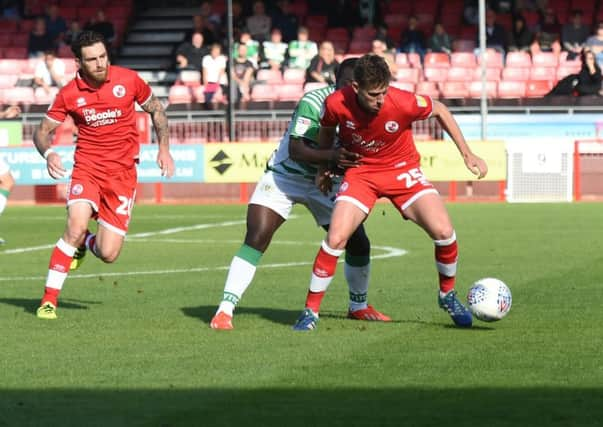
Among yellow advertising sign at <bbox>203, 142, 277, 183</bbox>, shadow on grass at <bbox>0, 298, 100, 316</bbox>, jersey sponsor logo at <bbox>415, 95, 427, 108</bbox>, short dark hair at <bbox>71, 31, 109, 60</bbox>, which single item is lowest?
yellow advertising sign at <bbox>203, 142, 277, 183</bbox>

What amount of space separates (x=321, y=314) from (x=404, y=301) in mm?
1135

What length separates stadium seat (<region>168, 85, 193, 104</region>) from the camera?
104 ft

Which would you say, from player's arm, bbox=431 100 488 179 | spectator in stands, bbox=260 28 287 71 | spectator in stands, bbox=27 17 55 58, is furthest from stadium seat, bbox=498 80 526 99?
player's arm, bbox=431 100 488 179

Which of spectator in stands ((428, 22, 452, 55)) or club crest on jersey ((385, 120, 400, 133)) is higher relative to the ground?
club crest on jersey ((385, 120, 400, 133))

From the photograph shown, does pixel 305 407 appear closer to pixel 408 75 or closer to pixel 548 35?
pixel 408 75

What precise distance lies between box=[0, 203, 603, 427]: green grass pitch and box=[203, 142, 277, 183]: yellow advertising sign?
33.2 feet

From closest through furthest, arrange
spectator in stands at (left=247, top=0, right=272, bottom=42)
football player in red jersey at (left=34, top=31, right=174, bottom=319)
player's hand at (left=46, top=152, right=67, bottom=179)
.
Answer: player's hand at (left=46, top=152, right=67, bottom=179)
football player in red jersey at (left=34, top=31, right=174, bottom=319)
spectator in stands at (left=247, top=0, right=272, bottom=42)

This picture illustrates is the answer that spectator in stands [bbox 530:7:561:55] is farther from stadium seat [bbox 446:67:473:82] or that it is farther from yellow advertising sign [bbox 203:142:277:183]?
yellow advertising sign [bbox 203:142:277:183]

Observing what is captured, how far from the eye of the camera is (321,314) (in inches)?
439

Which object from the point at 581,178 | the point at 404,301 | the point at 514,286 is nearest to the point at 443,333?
the point at 404,301

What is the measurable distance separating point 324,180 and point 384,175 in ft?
1.32

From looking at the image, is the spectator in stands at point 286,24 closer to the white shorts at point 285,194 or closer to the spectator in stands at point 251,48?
the spectator in stands at point 251,48

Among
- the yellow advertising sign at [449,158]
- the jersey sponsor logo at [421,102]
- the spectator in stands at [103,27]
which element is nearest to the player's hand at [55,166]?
the jersey sponsor logo at [421,102]

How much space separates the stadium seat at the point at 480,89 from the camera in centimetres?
3081
